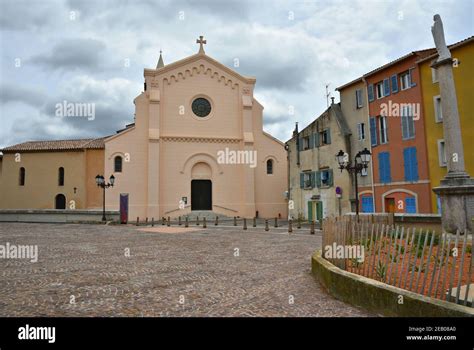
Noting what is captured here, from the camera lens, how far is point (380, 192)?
21.6m

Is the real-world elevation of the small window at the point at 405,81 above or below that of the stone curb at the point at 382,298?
above

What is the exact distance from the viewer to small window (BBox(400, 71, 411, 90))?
20.2 m

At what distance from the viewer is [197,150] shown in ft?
105

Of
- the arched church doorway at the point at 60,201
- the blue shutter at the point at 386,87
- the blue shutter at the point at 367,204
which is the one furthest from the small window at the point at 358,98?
the arched church doorway at the point at 60,201

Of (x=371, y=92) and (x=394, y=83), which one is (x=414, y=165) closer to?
(x=394, y=83)

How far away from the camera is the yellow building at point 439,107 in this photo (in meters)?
16.7

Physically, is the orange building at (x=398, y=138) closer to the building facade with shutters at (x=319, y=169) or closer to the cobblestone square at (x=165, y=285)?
the building facade with shutters at (x=319, y=169)

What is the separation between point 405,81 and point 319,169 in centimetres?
882

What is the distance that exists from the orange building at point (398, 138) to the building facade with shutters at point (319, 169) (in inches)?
82.1

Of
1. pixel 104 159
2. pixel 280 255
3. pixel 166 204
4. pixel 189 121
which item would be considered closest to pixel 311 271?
pixel 280 255

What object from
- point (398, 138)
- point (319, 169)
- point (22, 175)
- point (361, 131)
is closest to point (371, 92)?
point (361, 131)

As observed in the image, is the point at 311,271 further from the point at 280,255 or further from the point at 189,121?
the point at 189,121
